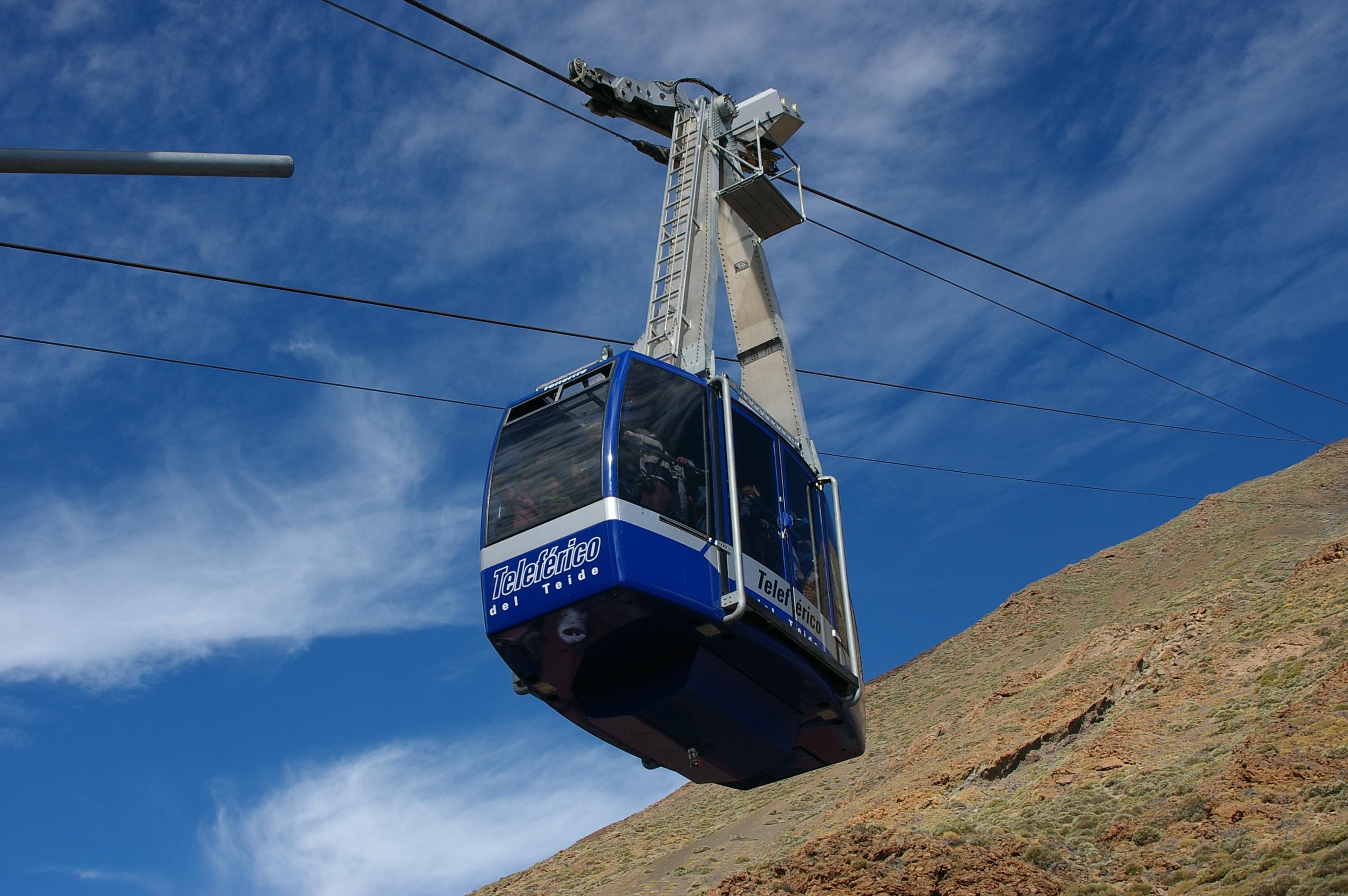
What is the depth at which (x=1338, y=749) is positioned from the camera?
18.0 m

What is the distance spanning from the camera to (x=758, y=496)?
34.2 feet

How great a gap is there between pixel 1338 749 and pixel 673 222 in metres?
13.4

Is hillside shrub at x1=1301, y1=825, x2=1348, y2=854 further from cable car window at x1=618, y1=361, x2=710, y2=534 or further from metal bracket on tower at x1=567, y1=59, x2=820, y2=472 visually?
cable car window at x1=618, y1=361, x2=710, y2=534

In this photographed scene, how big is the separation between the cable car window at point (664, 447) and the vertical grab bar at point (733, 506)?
0.19 m

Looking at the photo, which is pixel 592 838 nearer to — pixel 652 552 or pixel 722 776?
pixel 722 776

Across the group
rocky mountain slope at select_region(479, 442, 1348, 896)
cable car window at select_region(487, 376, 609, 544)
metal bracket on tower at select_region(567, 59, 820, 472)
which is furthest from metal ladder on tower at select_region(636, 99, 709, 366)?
rocky mountain slope at select_region(479, 442, 1348, 896)

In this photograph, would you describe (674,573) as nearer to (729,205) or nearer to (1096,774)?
(729,205)

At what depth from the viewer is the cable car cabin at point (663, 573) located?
9250 mm

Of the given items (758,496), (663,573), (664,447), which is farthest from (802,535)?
(663,573)

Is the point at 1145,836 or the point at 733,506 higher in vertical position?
the point at 733,506

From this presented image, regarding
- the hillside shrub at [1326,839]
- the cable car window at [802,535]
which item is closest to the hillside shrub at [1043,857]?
the hillside shrub at [1326,839]

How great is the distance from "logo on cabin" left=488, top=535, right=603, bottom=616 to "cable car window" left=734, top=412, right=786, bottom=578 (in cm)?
144

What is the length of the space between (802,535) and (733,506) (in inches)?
55.5

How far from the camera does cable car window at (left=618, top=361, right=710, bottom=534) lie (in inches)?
370
